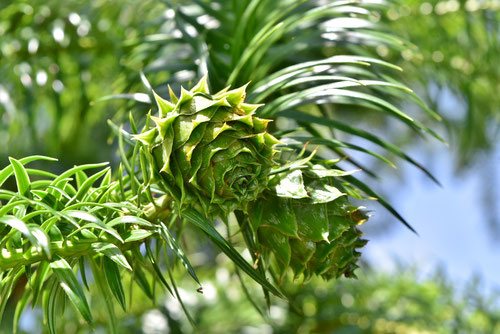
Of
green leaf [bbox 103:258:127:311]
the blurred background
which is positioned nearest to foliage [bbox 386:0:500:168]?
the blurred background

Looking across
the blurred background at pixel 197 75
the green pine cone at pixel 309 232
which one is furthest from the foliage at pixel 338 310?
the green pine cone at pixel 309 232

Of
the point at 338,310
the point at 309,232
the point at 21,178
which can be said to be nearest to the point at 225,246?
the point at 309,232

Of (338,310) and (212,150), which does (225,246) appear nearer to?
(212,150)

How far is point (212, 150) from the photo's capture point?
0.54 m

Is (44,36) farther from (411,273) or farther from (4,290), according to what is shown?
(411,273)

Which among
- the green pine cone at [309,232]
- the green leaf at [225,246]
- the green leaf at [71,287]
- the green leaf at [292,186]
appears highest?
the green leaf at [292,186]

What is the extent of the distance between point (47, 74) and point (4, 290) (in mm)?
575

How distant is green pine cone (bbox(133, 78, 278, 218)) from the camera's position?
552mm

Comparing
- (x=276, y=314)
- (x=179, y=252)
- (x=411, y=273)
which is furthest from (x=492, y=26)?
(x=179, y=252)

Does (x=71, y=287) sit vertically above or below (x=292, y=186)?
below

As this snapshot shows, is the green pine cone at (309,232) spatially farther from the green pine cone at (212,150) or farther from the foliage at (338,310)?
the foliage at (338,310)

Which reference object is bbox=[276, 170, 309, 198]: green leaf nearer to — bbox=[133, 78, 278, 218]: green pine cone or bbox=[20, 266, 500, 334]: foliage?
bbox=[133, 78, 278, 218]: green pine cone

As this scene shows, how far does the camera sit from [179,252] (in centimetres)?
56

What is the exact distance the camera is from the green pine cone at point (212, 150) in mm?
552
